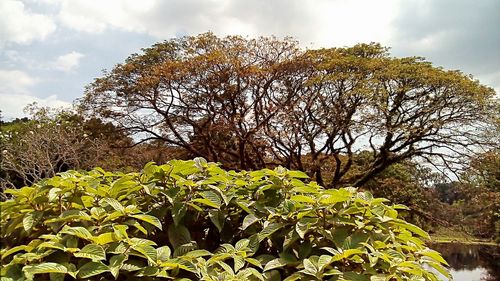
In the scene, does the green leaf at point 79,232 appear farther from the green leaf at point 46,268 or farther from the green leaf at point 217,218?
the green leaf at point 217,218

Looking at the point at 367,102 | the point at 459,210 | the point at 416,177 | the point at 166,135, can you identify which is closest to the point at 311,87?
the point at 367,102

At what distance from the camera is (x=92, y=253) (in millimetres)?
951

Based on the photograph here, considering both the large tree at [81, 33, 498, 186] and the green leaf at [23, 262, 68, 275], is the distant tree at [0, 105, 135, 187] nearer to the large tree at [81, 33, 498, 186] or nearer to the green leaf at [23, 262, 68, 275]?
the large tree at [81, 33, 498, 186]

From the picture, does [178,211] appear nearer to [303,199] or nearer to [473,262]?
[303,199]

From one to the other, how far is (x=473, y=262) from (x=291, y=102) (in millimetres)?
9328

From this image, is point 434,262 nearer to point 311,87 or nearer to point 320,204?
point 320,204

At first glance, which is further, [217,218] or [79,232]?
[217,218]

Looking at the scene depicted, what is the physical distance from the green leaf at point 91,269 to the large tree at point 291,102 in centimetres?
1020

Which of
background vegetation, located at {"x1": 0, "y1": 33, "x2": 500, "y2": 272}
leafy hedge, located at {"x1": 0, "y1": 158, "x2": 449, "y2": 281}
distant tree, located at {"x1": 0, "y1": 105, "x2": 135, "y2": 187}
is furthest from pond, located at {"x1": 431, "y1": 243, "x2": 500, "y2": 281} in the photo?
leafy hedge, located at {"x1": 0, "y1": 158, "x2": 449, "y2": 281}

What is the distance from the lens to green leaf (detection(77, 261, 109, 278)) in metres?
0.92

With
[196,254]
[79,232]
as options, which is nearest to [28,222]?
[79,232]

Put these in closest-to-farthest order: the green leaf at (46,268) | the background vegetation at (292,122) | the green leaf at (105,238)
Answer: the green leaf at (46,268) < the green leaf at (105,238) < the background vegetation at (292,122)

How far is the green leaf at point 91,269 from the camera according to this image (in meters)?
0.92

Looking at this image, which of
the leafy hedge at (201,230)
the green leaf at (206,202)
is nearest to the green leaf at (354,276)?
the leafy hedge at (201,230)
